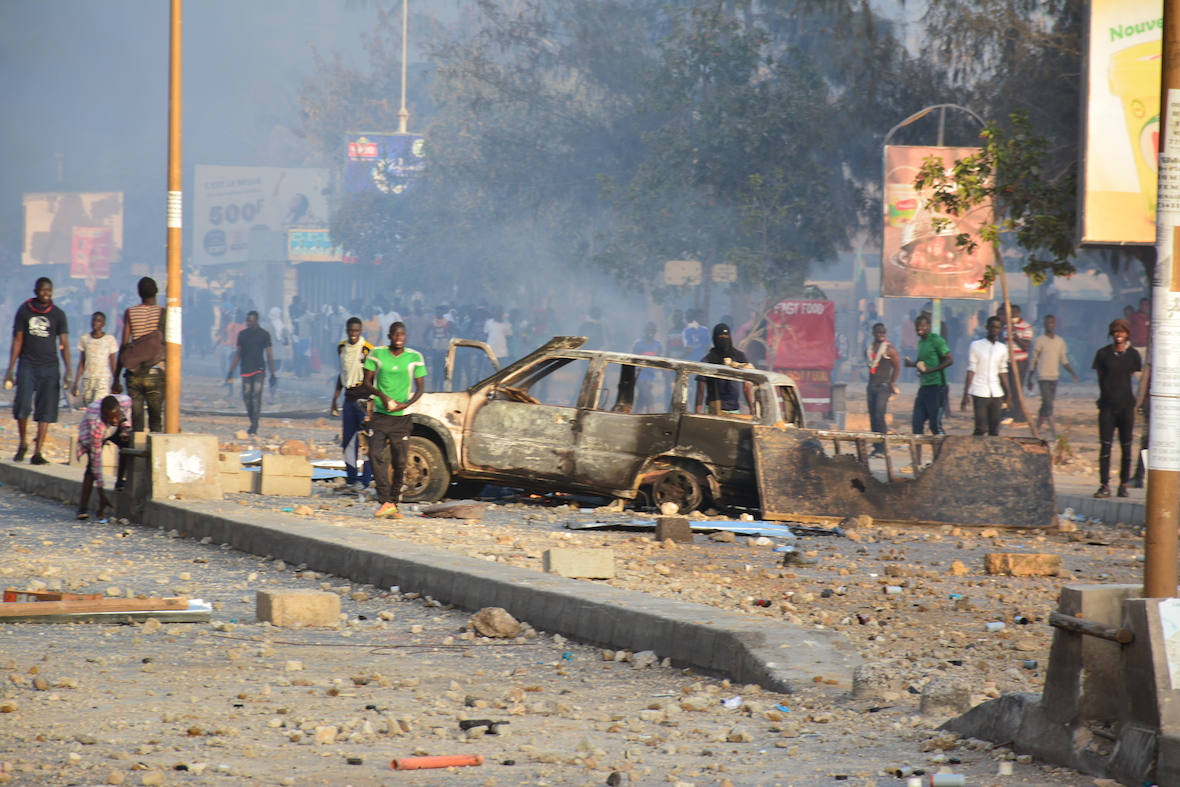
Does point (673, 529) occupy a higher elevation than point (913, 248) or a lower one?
lower

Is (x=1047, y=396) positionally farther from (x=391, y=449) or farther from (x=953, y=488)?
(x=391, y=449)

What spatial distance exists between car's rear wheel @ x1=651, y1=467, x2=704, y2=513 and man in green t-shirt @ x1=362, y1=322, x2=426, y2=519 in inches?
86.2

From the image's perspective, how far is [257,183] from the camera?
7544 centimetres

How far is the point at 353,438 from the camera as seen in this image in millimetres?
14203

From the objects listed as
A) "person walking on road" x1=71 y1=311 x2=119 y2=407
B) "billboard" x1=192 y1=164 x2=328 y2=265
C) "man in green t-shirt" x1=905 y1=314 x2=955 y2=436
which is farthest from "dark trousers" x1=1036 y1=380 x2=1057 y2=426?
"billboard" x1=192 y1=164 x2=328 y2=265

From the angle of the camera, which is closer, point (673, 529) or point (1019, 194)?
point (673, 529)

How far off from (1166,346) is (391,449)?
835 cm

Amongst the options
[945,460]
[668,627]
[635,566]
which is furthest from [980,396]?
[668,627]

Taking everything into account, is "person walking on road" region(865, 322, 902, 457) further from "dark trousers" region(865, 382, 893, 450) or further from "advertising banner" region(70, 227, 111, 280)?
"advertising banner" region(70, 227, 111, 280)

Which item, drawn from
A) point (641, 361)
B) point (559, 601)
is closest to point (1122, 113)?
point (641, 361)

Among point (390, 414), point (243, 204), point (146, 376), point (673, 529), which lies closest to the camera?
point (673, 529)

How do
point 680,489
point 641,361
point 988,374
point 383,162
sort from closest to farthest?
point 680,489 → point 641,361 → point 988,374 → point 383,162

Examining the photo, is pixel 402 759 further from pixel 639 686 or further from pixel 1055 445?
pixel 1055 445

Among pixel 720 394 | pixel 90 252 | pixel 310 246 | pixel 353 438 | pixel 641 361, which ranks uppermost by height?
pixel 90 252
